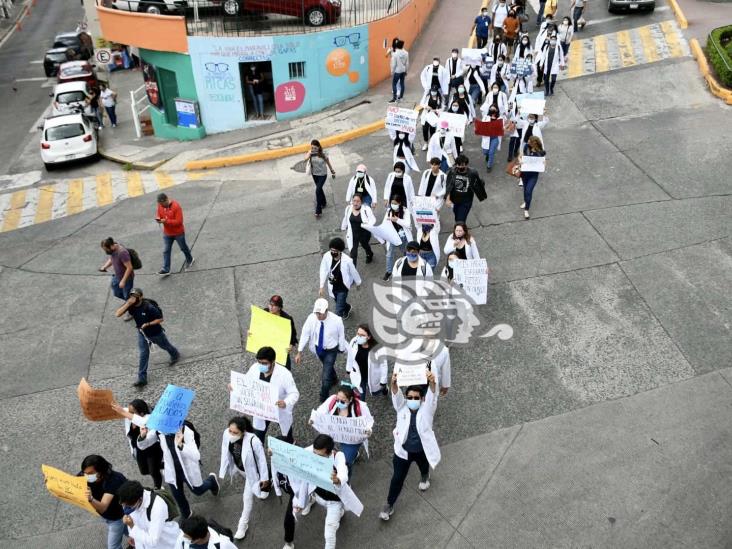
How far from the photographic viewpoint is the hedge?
1642 cm

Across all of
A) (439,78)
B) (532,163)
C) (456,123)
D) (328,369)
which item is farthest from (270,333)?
(439,78)

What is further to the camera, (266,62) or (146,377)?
(266,62)

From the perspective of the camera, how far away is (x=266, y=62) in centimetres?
1886

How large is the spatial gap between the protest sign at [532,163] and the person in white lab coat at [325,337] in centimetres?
522

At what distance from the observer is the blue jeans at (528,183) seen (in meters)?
11.6

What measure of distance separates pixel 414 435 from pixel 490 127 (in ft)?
26.5

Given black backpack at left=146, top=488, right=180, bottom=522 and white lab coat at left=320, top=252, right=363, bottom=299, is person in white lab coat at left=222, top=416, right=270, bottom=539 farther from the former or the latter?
white lab coat at left=320, top=252, right=363, bottom=299

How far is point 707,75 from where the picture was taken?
17188 millimetres

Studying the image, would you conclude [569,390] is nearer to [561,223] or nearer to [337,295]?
[337,295]

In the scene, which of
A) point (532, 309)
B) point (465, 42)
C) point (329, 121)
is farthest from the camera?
point (465, 42)

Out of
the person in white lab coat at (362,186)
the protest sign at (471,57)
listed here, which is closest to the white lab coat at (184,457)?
the person in white lab coat at (362,186)

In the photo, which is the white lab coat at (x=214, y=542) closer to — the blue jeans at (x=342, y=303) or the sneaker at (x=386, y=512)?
the sneaker at (x=386, y=512)

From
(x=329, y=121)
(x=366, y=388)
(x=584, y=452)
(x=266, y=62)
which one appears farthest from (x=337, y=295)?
(x=266, y=62)

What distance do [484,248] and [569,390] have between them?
12.1 ft
